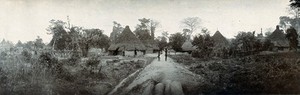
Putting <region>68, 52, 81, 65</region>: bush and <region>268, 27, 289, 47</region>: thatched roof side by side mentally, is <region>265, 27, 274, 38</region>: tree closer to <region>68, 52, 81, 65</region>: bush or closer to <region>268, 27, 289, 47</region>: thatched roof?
<region>268, 27, 289, 47</region>: thatched roof

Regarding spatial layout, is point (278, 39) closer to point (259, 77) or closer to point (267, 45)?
point (267, 45)

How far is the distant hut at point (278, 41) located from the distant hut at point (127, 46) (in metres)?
7.15

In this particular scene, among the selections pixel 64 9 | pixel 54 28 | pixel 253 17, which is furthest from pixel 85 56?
pixel 253 17

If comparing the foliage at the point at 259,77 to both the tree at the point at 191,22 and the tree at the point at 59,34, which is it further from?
the tree at the point at 59,34

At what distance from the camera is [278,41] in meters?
9.29

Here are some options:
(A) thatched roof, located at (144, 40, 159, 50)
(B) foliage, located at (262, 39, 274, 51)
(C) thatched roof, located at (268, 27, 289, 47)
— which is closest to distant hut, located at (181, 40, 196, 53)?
(A) thatched roof, located at (144, 40, 159, 50)

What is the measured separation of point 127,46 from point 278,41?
8326 millimetres

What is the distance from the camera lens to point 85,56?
10102 millimetres

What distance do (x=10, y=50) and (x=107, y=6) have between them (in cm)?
333

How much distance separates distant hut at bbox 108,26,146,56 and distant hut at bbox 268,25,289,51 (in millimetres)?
7154

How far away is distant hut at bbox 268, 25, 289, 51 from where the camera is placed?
27.8ft

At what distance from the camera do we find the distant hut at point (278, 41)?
8477 mm

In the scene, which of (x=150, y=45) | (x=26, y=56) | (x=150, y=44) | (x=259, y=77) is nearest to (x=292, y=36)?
(x=259, y=77)

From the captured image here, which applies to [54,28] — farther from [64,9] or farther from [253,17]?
[253,17]
